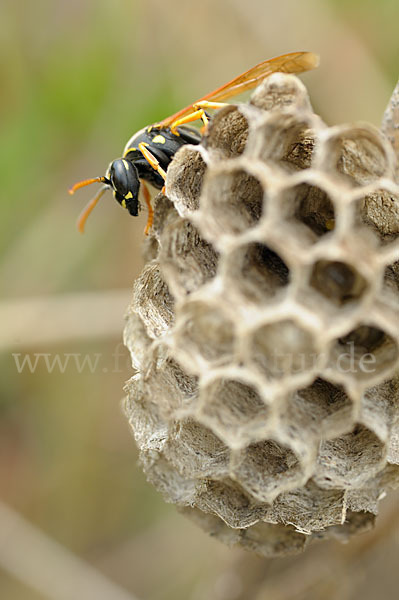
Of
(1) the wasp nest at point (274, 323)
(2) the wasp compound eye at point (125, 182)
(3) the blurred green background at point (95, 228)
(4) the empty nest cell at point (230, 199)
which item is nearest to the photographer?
(1) the wasp nest at point (274, 323)

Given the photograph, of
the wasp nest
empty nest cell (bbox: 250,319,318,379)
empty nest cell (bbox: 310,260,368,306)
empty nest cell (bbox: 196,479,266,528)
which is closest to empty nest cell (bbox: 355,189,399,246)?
the wasp nest

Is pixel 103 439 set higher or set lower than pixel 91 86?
lower

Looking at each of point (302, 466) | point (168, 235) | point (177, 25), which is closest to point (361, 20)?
point (177, 25)

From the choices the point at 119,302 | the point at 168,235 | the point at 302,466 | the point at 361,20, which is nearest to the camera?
the point at 302,466

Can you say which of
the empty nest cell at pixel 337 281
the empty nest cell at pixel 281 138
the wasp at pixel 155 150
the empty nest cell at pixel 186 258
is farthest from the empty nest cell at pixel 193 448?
the empty nest cell at pixel 281 138

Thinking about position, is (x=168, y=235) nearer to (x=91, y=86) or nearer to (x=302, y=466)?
(x=302, y=466)

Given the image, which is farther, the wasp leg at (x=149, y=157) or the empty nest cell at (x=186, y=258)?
the wasp leg at (x=149, y=157)

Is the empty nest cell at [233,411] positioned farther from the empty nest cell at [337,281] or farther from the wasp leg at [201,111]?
the wasp leg at [201,111]
